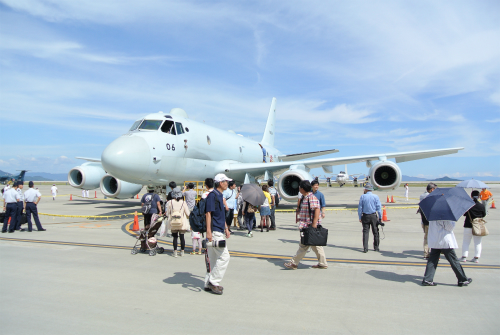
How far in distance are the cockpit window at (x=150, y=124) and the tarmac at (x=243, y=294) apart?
19.7 feet

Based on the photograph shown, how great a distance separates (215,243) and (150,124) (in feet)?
32.0

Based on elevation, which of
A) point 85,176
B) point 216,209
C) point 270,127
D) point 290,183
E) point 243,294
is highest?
point 270,127

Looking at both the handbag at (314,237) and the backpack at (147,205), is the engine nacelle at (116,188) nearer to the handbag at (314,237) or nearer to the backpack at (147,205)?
the backpack at (147,205)

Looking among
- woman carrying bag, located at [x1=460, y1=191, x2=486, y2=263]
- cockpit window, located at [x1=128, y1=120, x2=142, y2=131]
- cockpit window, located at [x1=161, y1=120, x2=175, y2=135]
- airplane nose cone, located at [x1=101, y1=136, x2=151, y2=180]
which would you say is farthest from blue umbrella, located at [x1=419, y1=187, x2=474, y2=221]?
cockpit window, located at [x1=128, y1=120, x2=142, y2=131]

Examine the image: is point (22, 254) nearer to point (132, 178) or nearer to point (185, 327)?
point (132, 178)

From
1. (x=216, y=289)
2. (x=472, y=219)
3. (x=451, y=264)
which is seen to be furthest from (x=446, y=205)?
(x=216, y=289)

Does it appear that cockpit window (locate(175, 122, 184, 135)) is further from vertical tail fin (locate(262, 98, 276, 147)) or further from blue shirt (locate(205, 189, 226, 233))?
vertical tail fin (locate(262, 98, 276, 147))

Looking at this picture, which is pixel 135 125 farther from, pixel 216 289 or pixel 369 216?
pixel 216 289

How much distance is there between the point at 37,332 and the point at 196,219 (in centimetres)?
248

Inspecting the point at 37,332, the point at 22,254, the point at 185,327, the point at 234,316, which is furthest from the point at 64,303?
the point at 22,254

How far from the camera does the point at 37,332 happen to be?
3.74 m

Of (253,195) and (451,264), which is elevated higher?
(253,195)

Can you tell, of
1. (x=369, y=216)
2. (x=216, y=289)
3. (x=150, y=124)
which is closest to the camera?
(x=216, y=289)

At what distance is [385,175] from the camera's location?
17.4 meters
